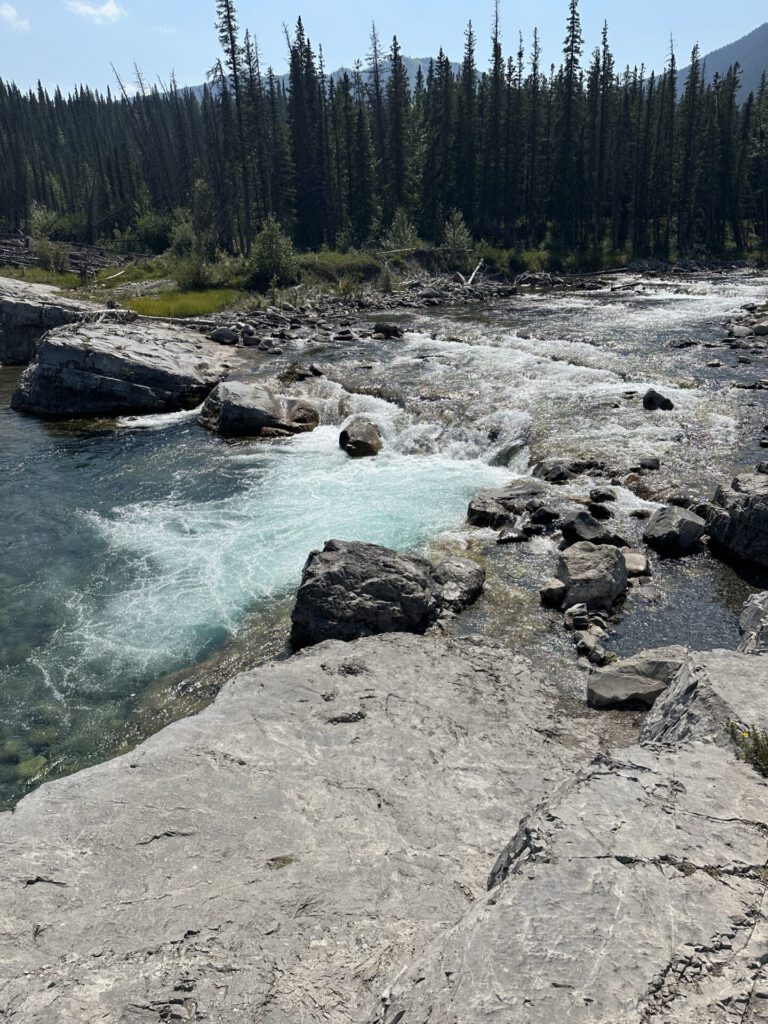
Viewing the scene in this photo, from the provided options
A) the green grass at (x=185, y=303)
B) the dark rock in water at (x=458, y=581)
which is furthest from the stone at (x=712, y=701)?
the green grass at (x=185, y=303)

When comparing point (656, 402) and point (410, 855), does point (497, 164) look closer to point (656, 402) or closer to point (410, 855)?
point (656, 402)

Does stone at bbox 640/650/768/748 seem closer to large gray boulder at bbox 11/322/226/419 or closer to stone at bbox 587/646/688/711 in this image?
stone at bbox 587/646/688/711

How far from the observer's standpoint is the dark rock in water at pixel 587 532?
48.4ft

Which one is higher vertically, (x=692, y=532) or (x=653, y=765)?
(x=653, y=765)

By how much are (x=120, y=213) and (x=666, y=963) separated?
4120 inches

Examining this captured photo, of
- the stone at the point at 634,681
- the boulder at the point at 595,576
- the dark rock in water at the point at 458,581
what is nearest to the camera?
the stone at the point at 634,681

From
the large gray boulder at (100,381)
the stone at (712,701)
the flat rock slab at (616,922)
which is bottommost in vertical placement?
the stone at (712,701)

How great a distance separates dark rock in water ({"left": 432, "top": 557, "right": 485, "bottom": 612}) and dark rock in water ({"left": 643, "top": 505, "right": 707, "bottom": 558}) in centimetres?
421

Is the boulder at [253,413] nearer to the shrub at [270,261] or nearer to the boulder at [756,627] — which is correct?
the boulder at [756,627]

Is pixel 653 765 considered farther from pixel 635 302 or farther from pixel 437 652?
pixel 635 302

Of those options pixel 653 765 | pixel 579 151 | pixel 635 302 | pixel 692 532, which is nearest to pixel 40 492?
pixel 692 532

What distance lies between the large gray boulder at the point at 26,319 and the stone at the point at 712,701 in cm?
3790

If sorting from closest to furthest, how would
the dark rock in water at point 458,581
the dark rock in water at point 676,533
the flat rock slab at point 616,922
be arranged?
the flat rock slab at point 616,922
the dark rock in water at point 458,581
the dark rock in water at point 676,533

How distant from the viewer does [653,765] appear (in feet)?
16.4
